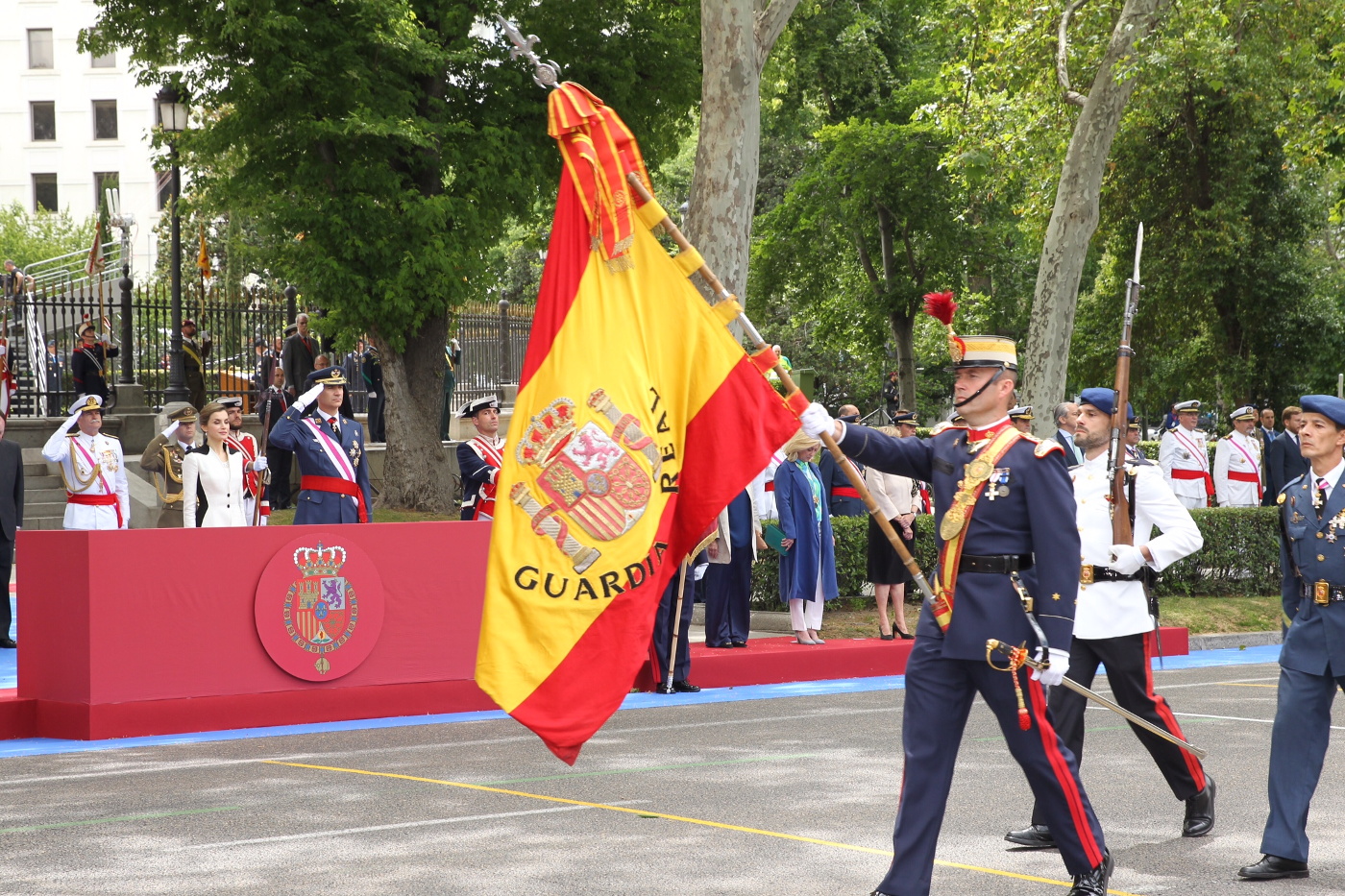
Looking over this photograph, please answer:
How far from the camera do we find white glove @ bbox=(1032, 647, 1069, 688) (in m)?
5.50

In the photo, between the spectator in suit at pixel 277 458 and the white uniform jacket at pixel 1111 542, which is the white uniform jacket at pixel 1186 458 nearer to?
the spectator in suit at pixel 277 458

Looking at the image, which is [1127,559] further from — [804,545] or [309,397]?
[309,397]

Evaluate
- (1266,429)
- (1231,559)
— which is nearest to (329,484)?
(1231,559)

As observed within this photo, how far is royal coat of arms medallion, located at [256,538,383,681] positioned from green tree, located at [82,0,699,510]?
8.55m

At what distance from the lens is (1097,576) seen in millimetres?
7340

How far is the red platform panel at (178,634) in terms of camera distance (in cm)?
984

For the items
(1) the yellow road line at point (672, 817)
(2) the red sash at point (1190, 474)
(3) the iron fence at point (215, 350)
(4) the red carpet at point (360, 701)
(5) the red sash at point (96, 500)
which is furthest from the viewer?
(3) the iron fence at point (215, 350)

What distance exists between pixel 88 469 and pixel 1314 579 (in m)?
11.3

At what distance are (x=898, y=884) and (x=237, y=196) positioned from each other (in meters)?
16.9

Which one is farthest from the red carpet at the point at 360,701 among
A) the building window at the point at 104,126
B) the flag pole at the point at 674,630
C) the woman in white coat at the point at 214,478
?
the building window at the point at 104,126

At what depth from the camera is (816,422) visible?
553 centimetres

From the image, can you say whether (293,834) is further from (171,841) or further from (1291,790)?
(1291,790)

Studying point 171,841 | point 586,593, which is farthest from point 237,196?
point 586,593

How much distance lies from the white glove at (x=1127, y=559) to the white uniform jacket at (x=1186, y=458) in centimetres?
1331
